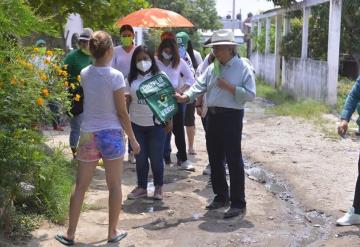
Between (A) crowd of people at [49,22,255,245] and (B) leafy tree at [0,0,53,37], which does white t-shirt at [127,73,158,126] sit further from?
(B) leafy tree at [0,0,53,37]

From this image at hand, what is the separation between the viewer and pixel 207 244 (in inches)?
186

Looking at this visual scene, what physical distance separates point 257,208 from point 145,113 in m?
1.52

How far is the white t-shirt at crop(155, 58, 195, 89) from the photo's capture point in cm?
666

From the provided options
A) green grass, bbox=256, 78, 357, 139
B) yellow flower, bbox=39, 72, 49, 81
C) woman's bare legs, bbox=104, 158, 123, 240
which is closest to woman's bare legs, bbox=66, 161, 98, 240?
woman's bare legs, bbox=104, 158, 123, 240

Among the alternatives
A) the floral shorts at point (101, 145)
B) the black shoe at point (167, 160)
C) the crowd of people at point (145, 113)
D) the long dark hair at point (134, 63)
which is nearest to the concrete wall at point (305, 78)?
the black shoe at point (167, 160)

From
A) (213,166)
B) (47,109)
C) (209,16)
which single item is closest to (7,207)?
(47,109)

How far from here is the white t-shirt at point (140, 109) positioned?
5672 millimetres

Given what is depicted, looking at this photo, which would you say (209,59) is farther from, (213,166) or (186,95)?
(213,166)

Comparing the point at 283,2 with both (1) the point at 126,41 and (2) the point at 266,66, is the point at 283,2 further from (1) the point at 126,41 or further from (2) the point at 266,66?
(1) the point at 126,41

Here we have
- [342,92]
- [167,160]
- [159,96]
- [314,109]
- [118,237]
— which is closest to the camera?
[118,237]

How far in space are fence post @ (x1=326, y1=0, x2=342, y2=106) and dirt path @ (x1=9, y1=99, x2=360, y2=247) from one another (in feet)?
13.3

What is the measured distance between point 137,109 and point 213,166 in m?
0.97

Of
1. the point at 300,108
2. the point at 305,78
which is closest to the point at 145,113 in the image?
the point at 300,108

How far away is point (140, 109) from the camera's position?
5691mm
